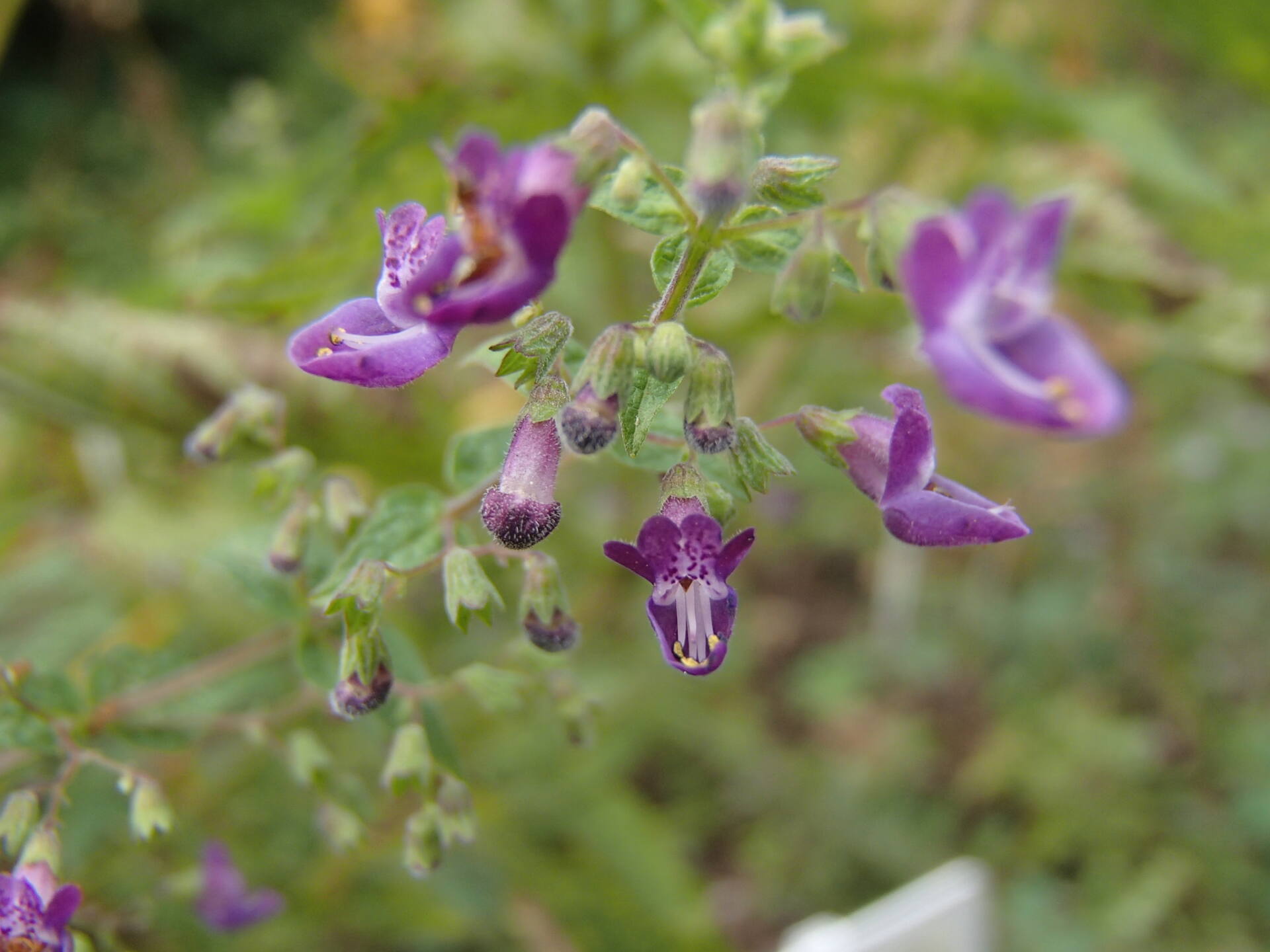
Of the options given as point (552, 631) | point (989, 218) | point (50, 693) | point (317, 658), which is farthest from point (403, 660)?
point (989, 218)

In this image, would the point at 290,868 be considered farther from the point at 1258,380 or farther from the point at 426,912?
the point at 1258,380

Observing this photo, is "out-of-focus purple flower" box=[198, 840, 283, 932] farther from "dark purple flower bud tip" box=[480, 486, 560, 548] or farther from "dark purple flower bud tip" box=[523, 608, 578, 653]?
"dark purple flower bud tip" box=[480, 486, 560, 548]

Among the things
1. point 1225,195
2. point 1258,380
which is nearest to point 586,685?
point 1258,380

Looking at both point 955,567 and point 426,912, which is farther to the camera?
point 955,567

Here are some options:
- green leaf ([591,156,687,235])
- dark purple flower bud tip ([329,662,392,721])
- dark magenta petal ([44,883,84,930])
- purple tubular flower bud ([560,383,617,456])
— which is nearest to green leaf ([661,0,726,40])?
green leaf ([591,156,687,235])

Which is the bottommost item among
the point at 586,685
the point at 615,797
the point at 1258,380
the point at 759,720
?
the point at 759,720

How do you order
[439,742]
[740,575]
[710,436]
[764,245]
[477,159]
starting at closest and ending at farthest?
[477,159], [710,436], [764,245], [439,742], [740,575]

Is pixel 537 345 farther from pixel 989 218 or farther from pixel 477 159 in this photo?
pixel 989 218
